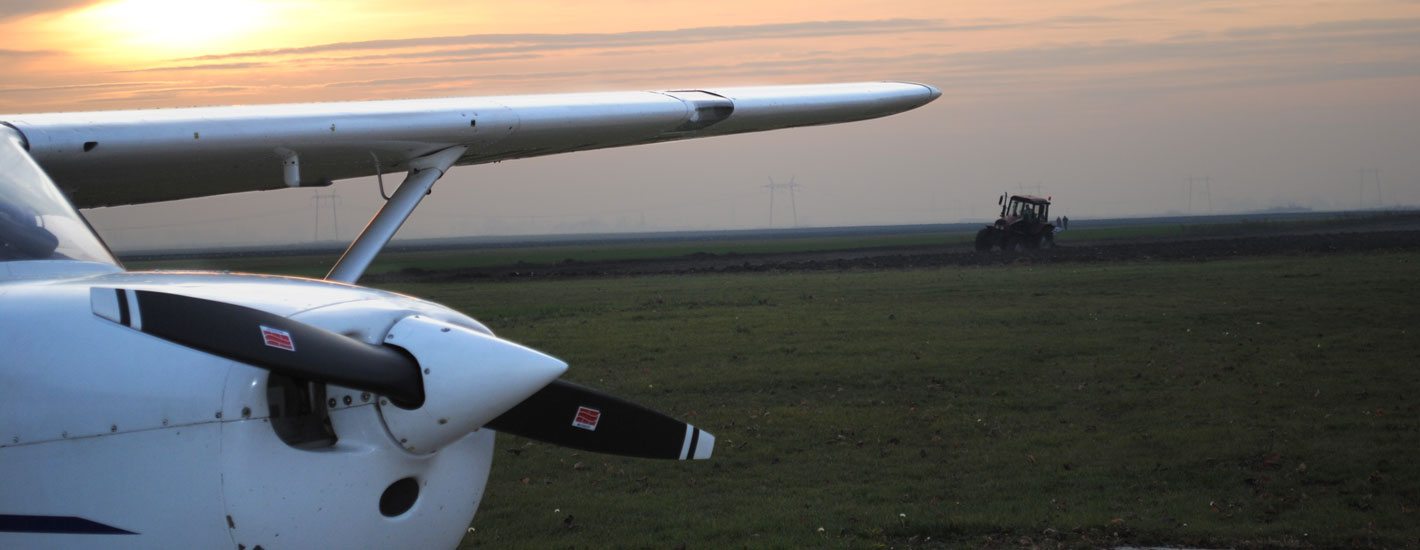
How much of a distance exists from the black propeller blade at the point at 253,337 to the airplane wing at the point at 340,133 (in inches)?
80.3

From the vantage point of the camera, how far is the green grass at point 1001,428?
658 cm

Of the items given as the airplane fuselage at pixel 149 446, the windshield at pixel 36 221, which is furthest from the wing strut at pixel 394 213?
the airplane fuselage at pixel 149 446

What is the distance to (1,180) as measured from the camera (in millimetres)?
3723

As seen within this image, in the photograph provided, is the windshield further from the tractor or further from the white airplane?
the tractor

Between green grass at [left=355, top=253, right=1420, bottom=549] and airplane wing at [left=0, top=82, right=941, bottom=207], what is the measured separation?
7.24 ft

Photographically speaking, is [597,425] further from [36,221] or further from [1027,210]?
[1027,210]

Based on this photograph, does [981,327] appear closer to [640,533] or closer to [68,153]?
[640,533]

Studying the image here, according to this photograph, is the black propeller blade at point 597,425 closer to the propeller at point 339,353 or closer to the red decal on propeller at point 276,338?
the propeller at point 339,353

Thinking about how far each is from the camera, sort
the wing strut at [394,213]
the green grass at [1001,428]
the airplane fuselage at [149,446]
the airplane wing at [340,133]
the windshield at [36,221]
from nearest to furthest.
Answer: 1. the airplane fuselage at [149,446]
2. the windshield at [36,221]
3. the airplane wing at [340,133]
4. the wing strut at [394,213]
5. the green grass at [1001,428]

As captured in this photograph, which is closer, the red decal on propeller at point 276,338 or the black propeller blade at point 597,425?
the red decal on propeller at point 276,338

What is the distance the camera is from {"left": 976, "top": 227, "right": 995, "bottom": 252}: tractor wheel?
135 feet

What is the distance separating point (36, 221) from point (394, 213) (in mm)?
2205

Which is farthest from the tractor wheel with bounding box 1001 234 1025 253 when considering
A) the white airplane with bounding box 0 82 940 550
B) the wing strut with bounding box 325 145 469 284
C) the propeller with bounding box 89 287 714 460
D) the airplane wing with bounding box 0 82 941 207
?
the propeller with bounding box 89 287 714 460

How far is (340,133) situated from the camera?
5.41 meters
